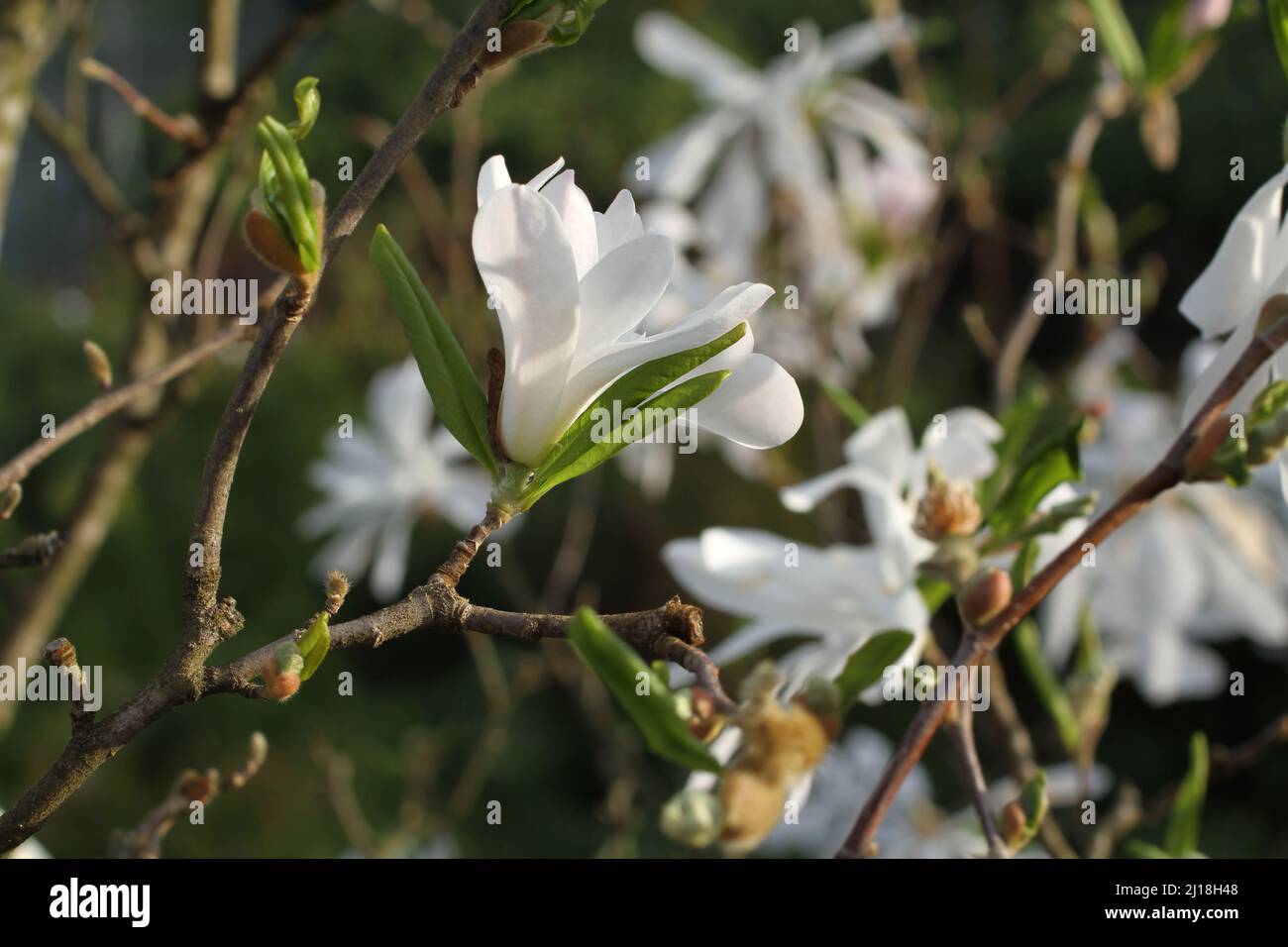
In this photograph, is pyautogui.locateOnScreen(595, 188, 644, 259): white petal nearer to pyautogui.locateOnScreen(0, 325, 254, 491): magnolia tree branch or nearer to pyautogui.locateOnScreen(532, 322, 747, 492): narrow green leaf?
pyautogui.locateOnScreen(532, 322, 747, 492): narrow green leaf

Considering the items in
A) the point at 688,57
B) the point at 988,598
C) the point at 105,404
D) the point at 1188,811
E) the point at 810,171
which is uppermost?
the point at 688,57

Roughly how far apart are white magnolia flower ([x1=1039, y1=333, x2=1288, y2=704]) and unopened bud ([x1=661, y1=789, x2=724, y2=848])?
878mm

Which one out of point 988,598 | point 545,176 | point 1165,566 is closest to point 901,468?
point 988,598

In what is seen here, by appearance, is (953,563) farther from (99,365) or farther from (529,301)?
(99,365)

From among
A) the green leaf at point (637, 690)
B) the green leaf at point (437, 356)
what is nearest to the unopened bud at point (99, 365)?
the green leaf at point (437, 356)

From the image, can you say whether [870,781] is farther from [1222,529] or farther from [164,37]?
[164,37]

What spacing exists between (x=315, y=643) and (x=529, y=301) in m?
0.12

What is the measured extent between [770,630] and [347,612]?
271 centimetres

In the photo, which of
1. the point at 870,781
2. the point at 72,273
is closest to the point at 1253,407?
the point at 870,781

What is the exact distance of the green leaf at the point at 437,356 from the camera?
1.31 ft

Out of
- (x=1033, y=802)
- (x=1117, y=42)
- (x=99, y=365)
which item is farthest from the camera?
(x=1117, y=42)

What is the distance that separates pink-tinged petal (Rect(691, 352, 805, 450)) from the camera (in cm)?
40

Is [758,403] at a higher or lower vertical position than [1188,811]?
higher

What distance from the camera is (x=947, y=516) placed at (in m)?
0.50
